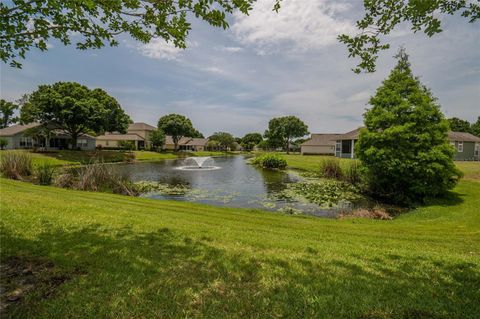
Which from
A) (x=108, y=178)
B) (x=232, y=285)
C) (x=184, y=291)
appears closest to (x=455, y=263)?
(x=232, y=285)

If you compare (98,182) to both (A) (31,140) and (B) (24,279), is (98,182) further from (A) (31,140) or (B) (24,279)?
(A) (31,140)

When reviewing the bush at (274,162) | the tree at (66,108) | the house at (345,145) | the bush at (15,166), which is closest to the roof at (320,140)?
the house at (345,145)

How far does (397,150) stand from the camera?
630 inches

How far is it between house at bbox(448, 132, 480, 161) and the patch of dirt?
51.5 meters

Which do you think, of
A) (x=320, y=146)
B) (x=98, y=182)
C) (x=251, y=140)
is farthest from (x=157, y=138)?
(x=251, y=140)

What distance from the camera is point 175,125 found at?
7456 centimetres

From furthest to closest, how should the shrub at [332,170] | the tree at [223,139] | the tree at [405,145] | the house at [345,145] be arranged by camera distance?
the tree at [223,139], the house at [345,145], the shrub at [332,170], the tree at [405,145]

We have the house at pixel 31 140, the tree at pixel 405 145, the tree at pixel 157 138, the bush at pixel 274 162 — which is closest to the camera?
the tree at pixel 405 145

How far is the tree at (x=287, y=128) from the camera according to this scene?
8456 centimetres

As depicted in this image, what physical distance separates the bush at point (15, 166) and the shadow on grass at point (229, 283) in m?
18.0

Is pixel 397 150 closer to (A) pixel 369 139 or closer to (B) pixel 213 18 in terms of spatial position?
(A) pixel 369 139

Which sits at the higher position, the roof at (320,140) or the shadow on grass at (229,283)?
the roof at (320,140)

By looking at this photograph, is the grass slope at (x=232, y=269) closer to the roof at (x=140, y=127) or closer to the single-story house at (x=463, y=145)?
the single-story house at (x=463, y=145)

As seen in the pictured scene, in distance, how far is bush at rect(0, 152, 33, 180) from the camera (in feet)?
63.7
